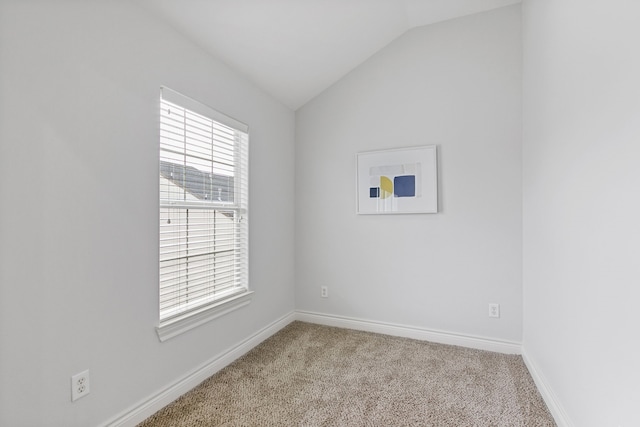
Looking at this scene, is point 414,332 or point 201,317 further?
point 414,332

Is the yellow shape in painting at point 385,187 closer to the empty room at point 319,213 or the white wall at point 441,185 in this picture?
the empty room at point 319,213

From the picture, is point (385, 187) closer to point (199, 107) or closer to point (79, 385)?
point (199, 107)

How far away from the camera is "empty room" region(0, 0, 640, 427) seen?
1248 millimetres

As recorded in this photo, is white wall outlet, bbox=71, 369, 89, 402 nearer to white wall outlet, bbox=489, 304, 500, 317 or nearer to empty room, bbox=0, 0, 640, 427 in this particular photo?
empty room, bbox=0, 0, 640, 427

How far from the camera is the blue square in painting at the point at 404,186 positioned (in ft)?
9.11

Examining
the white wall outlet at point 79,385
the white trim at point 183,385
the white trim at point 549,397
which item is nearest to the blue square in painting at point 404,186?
the white trim at point 549,397

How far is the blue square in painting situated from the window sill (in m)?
1.53

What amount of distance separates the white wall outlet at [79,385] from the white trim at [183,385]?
223mm

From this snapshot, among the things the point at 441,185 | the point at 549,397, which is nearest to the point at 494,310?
the point at 549,397

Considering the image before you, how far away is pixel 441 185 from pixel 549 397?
160 centimetres

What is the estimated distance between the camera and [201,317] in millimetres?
2078

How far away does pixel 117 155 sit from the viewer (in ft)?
5.21

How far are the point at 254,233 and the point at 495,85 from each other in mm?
2287

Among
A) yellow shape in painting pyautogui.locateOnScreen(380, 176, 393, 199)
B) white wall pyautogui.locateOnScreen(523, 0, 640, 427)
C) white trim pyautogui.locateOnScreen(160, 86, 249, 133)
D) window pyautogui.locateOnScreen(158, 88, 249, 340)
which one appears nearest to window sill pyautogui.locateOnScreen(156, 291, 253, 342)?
window pyautogui.locateOnScreen(158, 88, 249, 340)
